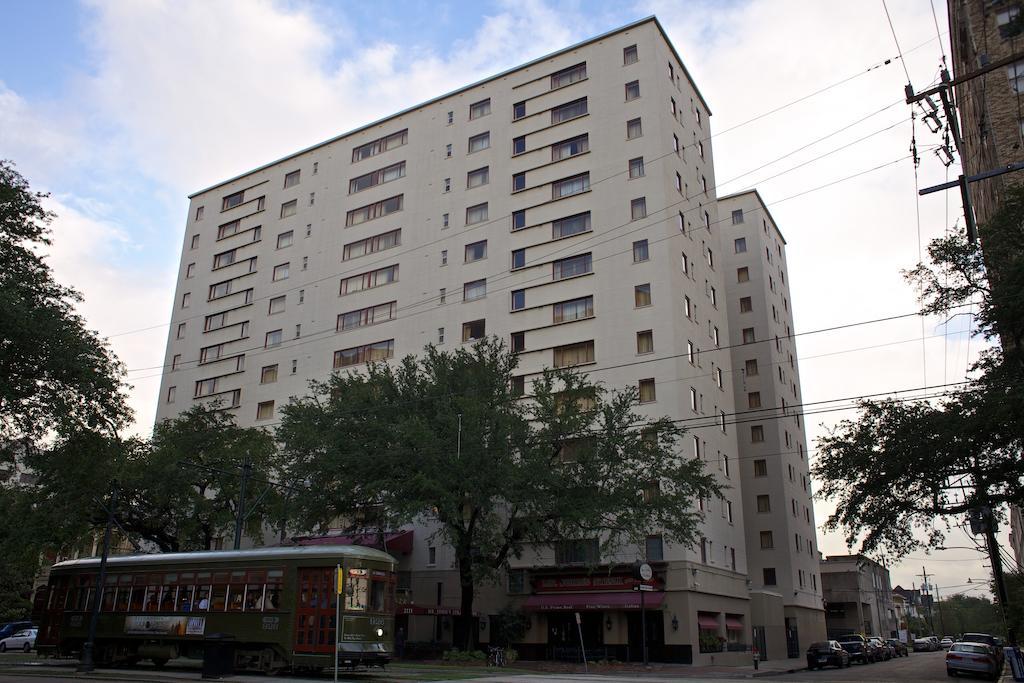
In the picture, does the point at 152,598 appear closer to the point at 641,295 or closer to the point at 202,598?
the point at 202,598

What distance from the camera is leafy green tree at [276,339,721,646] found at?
32781 mm

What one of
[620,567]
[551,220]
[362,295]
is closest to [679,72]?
[551,220]

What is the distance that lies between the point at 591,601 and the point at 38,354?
90.2ft

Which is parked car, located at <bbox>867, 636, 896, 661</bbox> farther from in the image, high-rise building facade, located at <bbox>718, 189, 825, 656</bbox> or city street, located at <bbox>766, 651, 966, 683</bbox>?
city street, located at <bbox>766, 651, 966, 683</bbox>

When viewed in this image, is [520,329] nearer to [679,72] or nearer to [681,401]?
[681,401]

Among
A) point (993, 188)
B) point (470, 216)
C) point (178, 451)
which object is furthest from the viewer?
point (470, 216)

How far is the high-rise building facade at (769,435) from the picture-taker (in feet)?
181

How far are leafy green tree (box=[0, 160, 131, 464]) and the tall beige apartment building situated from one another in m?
21.9

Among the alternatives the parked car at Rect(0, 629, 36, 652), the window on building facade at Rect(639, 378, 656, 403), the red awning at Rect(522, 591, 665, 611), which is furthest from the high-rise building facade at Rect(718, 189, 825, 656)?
the parked car at Rect(0, 629, 36, 652)

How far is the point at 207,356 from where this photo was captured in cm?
6372

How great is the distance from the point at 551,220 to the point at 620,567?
21.9m

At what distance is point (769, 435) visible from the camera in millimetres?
60594

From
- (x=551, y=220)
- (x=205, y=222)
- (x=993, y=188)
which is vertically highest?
(x=205, y=222)

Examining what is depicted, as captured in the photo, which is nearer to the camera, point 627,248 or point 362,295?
point 627,248
